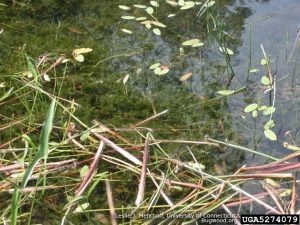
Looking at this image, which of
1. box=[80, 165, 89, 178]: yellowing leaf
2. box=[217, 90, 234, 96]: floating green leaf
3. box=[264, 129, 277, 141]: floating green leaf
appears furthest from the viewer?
box=[217, 90, 234, 96]: floating green leaf

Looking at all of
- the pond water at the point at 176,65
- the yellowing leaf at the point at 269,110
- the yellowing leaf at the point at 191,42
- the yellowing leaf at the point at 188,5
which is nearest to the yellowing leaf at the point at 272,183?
the pond water at the point at 176,65

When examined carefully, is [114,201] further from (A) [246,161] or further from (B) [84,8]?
(B) [84,8]

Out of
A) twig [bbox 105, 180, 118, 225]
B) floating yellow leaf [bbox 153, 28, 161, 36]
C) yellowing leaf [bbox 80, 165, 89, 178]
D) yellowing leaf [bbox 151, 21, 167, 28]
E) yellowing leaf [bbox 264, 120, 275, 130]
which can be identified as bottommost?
twig [bbox 105, 180, 118, 225]

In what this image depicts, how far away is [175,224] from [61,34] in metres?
1.54

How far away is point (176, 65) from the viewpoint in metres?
2.60

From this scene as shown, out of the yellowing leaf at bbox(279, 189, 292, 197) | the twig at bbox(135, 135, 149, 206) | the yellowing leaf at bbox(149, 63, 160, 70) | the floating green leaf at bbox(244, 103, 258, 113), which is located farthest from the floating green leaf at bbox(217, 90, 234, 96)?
the yellowing leaf at bbox(279, 189, 292, 197)

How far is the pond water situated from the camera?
2.19 m

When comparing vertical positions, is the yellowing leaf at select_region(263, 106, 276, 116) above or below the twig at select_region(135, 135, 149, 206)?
above

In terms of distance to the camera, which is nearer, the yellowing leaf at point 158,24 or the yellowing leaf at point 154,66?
the yellowing leaf at point 154,66

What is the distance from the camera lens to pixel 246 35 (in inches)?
107

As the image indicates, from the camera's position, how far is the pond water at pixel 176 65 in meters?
2.19

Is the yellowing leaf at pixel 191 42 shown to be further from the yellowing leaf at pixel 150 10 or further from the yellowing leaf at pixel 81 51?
the yellowing leaf at pixel 81 51

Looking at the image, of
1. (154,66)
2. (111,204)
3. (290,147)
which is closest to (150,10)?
(154,66)

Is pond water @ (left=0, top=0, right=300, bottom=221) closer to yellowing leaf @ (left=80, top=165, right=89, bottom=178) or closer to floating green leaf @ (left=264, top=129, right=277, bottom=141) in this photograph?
floating green leaf @ (left=264, top=129, right=277, bottom=141)
